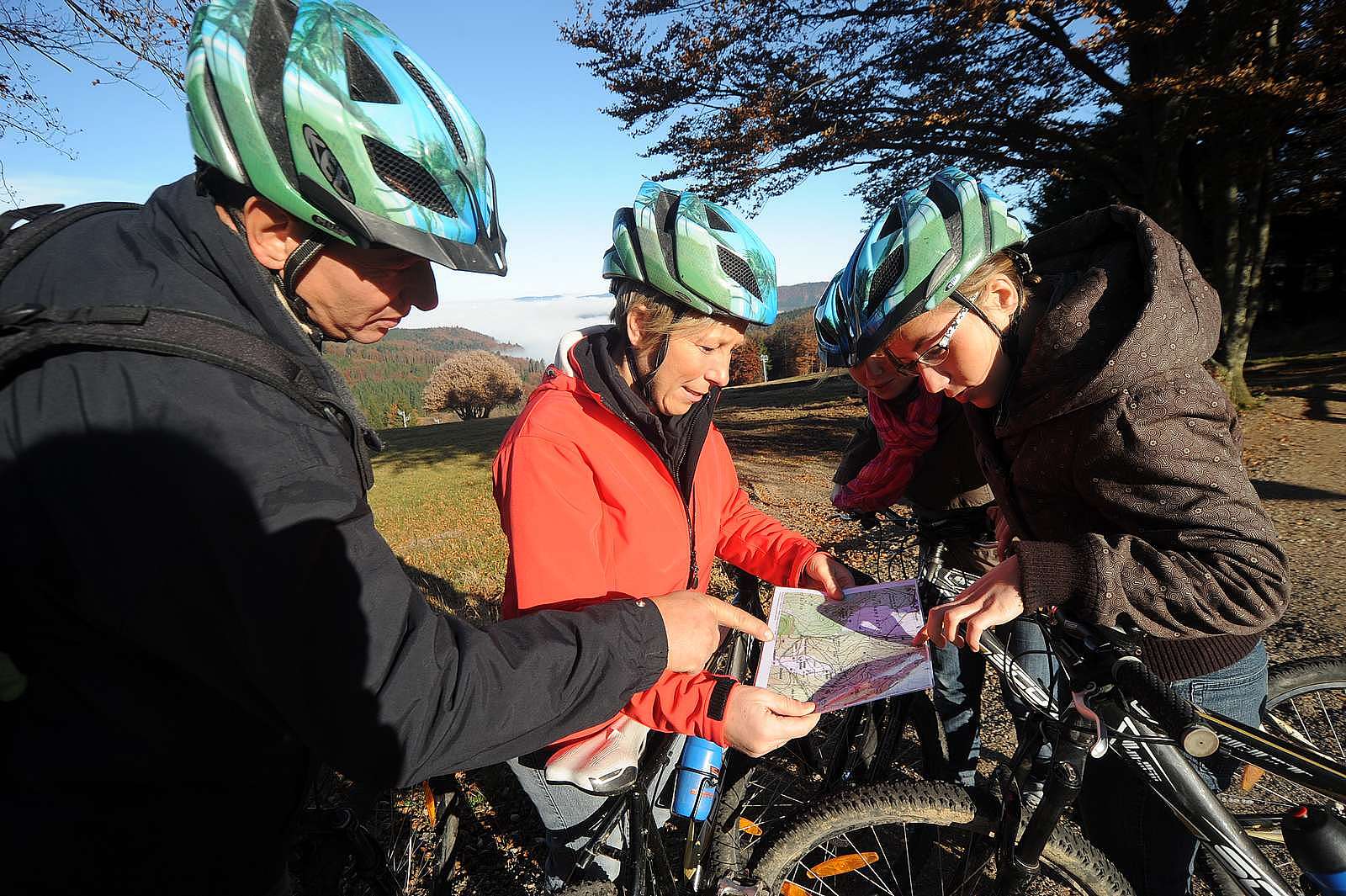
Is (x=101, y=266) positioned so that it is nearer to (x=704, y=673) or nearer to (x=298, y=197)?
(x=298, y=197)

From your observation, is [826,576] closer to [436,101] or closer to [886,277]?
[886,277]

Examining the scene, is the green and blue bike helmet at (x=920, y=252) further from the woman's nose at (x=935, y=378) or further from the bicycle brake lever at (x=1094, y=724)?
the bicycle brake lever at (x=1094, y=724)

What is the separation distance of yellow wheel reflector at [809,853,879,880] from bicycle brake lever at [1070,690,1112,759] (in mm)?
1087

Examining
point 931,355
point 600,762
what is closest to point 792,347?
point 931,355

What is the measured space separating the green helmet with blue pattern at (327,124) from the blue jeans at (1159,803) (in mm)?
2596

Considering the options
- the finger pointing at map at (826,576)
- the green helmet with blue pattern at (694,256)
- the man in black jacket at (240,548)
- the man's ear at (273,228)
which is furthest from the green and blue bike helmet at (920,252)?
the man's ear at (273,228)

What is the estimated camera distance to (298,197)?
1336 millimetres

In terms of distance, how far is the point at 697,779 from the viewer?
218 cm

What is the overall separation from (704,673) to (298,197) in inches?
62.0

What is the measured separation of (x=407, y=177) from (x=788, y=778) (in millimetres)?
3111

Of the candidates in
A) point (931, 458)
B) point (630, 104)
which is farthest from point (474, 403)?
point (931, 458)

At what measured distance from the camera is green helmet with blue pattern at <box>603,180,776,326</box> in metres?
2.12

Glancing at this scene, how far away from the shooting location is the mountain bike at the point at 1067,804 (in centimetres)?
156

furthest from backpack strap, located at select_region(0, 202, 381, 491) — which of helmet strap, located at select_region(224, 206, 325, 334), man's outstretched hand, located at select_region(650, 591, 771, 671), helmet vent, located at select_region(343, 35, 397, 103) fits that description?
man's outstretched hand, located at select_region(650, 591, 771, 671)
